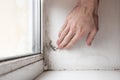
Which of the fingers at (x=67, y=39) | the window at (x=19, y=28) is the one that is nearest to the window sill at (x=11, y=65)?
the window at (x=19, y=28)

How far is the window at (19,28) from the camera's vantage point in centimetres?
89

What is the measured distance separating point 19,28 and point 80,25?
49 centimetres

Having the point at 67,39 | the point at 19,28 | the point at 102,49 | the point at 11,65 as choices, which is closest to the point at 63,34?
the point at 67,39

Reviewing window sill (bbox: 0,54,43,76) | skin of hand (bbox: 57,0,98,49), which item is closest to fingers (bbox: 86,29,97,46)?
skin of hand (bbox: 57,0,98,49)

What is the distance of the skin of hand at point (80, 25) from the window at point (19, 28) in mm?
220

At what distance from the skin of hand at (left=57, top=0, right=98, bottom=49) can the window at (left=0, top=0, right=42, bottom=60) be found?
22cm

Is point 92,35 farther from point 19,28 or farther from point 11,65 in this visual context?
point 11,65

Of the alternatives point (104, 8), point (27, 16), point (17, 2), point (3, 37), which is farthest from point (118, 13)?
point (3, 37)

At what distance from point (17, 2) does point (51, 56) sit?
619 millimetres

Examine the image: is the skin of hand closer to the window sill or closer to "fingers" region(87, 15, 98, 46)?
"fingers" region(87, 15, 98, 46)

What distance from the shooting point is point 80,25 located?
145 cm

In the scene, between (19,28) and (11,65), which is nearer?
(11,65)

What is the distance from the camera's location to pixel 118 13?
157 centimetres

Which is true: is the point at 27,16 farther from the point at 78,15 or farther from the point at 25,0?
the point at 78,15
